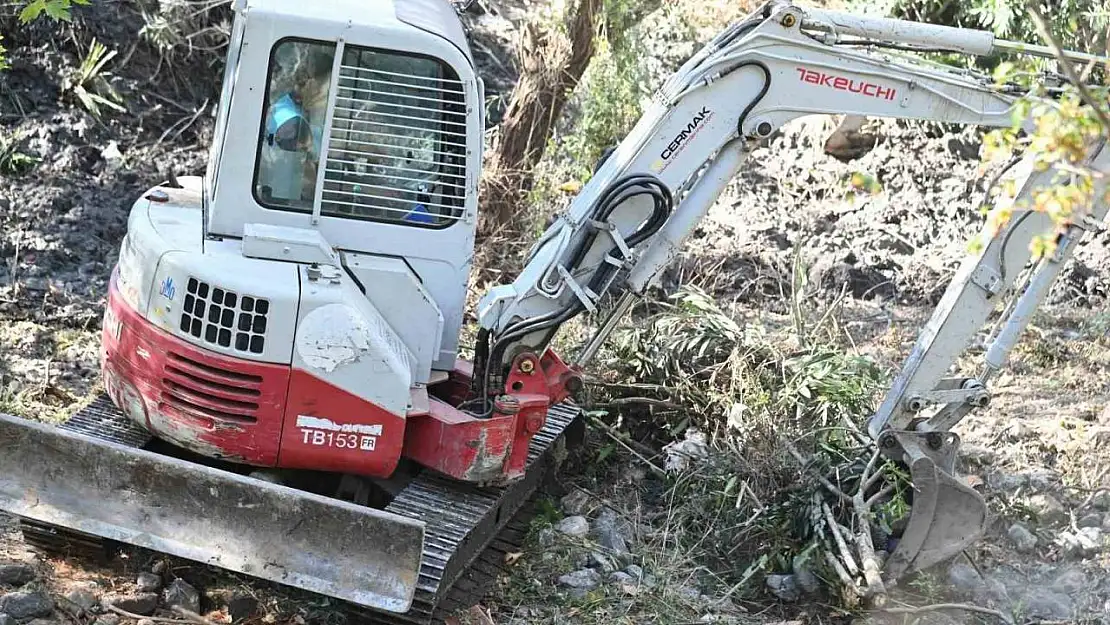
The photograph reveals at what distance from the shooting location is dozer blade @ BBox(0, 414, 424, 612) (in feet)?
16.8

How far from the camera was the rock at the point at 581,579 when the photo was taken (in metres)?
6.06

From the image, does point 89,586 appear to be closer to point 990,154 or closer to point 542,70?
point 990,154

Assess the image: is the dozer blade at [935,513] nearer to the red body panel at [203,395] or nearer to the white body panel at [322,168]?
the white body panel at [322,168]

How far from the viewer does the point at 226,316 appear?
17.4 ft

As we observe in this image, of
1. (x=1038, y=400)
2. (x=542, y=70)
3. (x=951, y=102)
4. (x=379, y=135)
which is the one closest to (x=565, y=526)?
(x=379, y=135)

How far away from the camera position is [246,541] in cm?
526

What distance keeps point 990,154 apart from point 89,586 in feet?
13.7

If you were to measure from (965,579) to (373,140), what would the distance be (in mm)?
3446

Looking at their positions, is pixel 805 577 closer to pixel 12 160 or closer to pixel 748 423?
pixel 748 423

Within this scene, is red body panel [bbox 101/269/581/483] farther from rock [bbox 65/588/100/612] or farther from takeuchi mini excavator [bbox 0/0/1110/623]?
rock [bbox 65/588/100/612]

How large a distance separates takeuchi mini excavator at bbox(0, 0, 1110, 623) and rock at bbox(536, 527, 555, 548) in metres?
0.46

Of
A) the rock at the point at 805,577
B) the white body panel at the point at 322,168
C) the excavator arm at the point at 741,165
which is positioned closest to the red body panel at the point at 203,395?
the white body panel at the point at 322,168

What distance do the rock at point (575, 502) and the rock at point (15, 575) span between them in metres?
2.68

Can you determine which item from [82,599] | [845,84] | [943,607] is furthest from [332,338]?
[943,607]
